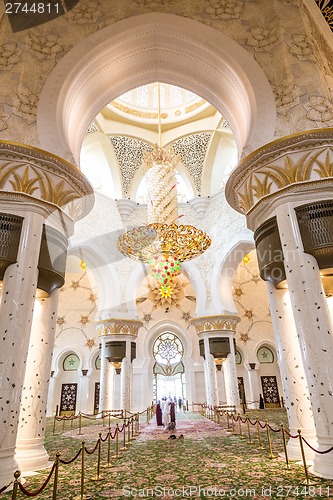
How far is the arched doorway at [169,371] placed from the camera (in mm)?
15547

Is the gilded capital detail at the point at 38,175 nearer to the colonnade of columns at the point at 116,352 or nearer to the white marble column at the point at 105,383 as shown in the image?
the colonnade of columns at the point at 116,352

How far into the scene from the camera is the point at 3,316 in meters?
3.39

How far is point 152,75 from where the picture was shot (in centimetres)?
584

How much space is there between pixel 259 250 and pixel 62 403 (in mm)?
14010

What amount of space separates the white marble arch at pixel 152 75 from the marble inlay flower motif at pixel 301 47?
52cm

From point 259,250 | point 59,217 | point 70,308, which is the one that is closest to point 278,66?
point 259,250

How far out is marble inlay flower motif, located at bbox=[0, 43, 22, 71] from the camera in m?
4.53

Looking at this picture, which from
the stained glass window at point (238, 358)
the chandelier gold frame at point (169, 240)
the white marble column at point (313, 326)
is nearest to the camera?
the white marble column at point (313, 326)

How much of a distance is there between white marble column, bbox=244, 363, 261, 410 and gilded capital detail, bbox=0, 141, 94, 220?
1328cm

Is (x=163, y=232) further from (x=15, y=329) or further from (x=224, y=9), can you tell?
(x=15, y=329)

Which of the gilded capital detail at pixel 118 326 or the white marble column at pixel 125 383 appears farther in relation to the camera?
the gilded capital detail at pixel 118 326

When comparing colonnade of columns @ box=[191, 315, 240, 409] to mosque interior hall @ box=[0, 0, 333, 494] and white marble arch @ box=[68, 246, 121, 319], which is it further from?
mosque interior hall @ box=[0, 0, 333, 494]

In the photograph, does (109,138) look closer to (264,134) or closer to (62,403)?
(264,134)

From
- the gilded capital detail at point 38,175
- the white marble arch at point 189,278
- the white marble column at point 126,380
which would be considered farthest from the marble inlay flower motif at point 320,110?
the white marble column at point 126,380
